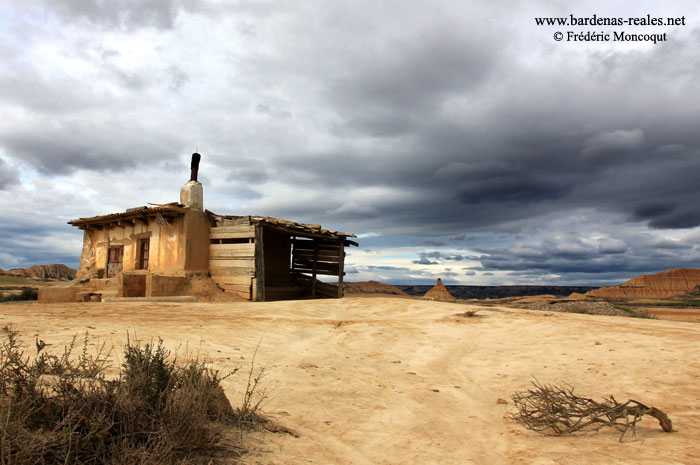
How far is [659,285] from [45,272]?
70.1 meters

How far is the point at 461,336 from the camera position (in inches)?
344

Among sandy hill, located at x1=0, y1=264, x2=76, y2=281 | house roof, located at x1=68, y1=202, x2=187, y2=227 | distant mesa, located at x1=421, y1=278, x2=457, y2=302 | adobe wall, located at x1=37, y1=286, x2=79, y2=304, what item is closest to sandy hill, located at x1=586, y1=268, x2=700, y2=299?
distant mesa, located at x1=421, y1=278, x2=457, y2=302

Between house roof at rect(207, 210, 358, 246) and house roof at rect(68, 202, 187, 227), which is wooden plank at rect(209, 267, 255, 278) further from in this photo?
house roof at rect(68, 202, 187, 227)

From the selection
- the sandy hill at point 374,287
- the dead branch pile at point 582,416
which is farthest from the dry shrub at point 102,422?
the sandy hill at point 374,287

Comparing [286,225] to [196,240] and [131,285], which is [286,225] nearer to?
[196,240]

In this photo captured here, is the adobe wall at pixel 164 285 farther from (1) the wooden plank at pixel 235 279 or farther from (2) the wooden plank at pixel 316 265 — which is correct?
(2) the wooden plank at pixel 316 265

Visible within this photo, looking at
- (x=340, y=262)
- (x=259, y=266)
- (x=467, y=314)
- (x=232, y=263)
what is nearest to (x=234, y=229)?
(x=232, y=263)

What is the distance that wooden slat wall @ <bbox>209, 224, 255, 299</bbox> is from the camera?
47.6ft

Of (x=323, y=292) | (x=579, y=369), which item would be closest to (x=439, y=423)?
(x=579, y=369)

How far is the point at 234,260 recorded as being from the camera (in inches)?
587

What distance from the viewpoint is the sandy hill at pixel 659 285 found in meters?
35.8

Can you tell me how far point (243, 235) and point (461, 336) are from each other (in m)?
8.96

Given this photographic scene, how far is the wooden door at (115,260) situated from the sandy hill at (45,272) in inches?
1677

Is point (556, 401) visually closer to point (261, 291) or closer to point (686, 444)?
point (686, 444)
